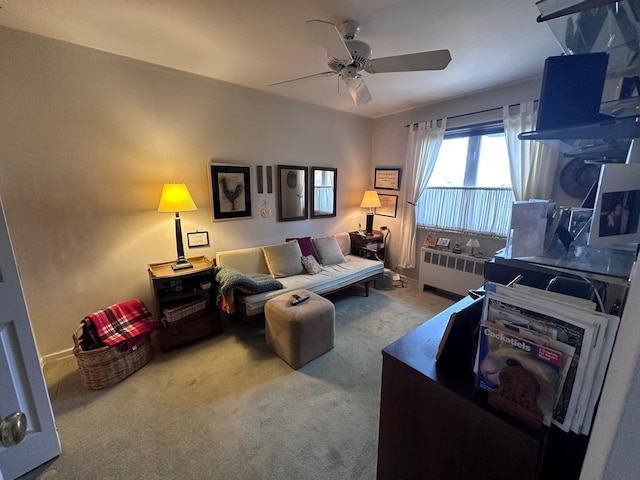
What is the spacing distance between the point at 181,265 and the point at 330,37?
7.35 ft

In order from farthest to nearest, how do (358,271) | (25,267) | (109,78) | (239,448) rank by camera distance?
(358,271), (109,78), (25,267), (239,448)

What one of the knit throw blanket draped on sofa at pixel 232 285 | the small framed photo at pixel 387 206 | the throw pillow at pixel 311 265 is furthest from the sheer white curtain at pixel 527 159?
the knit throw blanket draped on sofa at pixel 232 285

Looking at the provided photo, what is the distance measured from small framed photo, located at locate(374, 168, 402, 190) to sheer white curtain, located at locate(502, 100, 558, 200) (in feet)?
4.84

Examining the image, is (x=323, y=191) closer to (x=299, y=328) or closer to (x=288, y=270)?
(x=288, y=270)

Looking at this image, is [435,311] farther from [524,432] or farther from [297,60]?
[297,60]

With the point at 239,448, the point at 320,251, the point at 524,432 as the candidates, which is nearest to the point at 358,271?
the point at 320,251

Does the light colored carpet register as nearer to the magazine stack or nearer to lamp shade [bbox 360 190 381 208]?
the magazine stack

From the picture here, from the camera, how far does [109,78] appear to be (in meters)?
2.21

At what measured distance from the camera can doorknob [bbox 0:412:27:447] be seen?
0.66 m

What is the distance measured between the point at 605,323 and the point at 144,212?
307 cm

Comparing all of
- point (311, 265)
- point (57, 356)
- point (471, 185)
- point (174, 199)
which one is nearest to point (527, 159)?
A: point (471, 185)

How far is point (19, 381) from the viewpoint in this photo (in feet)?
4.28

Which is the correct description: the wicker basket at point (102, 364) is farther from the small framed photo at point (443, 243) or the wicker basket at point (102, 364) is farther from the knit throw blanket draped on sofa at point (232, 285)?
the small framed photo at point (443, 243)

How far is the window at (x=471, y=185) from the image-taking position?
3.08 metres
